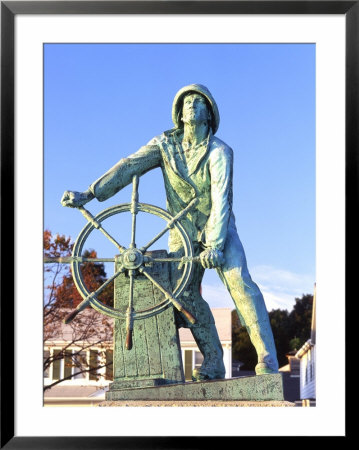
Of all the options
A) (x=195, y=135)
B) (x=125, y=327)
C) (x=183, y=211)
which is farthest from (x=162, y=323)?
(x=195, y=135)

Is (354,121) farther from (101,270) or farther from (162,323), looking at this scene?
(101,270)

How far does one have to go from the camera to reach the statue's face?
38.6 ft

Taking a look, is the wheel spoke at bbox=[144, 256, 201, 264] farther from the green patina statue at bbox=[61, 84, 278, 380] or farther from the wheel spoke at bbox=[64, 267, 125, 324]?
the wheel spoke at bbox=[64, 267, 125, 324]

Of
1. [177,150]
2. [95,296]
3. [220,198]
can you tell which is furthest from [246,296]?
[177,150]

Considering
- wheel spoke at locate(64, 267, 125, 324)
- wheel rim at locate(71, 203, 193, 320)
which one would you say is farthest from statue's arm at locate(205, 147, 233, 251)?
wheel spoke at locate(64, 267, 125, 324)

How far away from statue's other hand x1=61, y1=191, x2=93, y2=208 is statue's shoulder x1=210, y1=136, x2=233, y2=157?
125cm

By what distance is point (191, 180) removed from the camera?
38.5 feet

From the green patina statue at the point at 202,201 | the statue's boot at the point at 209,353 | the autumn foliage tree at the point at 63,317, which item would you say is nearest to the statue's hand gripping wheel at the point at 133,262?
the green patina statue at the point at 202,201

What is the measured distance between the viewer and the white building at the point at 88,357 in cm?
2059

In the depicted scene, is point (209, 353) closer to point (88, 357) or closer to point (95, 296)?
point (95, 296)

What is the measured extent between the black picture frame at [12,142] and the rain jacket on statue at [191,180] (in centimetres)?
146

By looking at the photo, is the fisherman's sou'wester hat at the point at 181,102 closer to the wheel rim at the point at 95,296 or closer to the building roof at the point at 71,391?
the wheel rim at the point at 95,296

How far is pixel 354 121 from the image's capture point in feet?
34.1
